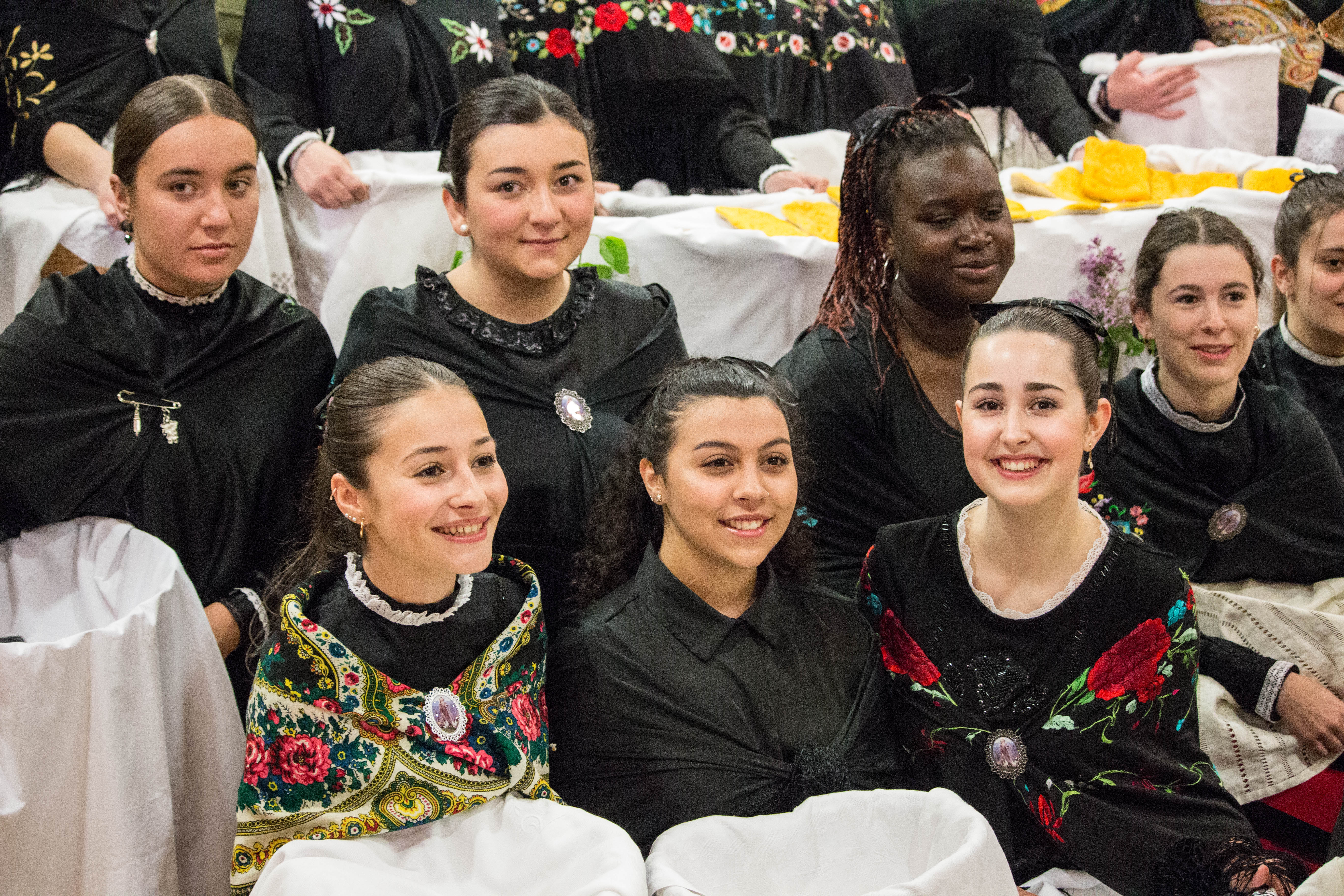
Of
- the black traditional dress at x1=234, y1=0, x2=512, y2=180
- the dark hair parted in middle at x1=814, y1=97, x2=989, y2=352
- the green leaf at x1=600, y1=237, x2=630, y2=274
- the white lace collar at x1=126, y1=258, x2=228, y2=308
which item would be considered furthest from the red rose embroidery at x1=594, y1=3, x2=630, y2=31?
the white lace collar at x1=126, y1=258, x2=228, y2=308

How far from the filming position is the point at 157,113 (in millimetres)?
2168

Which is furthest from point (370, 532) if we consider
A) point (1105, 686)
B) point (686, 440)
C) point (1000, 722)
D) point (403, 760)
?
point (1105, 686)

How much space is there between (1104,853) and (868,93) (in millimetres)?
2793

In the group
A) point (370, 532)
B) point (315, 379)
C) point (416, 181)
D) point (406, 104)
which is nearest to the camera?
point (370, 532)

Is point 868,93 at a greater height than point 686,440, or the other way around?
point 868,93

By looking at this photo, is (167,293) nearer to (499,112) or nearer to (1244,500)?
(499,112)

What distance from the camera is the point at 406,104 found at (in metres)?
3.21

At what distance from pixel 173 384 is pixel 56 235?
68 centimetres

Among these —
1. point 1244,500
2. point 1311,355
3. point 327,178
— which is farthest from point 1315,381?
point 327,178

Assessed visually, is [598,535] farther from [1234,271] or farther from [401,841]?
[1234,271]

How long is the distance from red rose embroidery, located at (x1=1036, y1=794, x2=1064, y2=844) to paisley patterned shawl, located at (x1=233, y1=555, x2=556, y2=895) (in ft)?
2.59

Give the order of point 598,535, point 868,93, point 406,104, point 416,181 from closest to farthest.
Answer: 1. point 598,535
2. point 416,181
3. point 406,104
4. point 868,93

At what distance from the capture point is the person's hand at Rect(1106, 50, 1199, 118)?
394cm

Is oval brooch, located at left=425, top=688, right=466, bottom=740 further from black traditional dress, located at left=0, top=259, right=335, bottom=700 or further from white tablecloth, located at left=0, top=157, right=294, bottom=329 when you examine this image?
white tablecloth, located at left=0, top=157, right=294, bottom=329
